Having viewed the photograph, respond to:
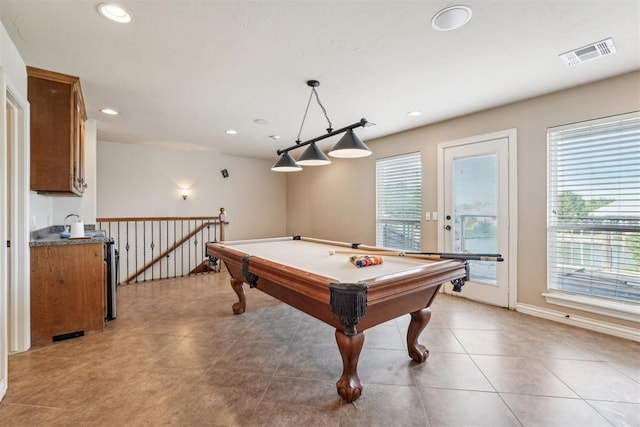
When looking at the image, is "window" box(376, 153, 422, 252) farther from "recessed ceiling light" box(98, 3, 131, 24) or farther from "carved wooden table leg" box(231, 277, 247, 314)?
"recessed ceiling light" box(98, 3, 131, 24)

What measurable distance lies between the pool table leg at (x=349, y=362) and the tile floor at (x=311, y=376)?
0.08 m

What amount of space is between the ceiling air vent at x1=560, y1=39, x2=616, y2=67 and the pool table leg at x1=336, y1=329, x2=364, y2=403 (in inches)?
108

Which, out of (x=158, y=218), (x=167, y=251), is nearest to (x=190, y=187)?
(x=158, y=218)

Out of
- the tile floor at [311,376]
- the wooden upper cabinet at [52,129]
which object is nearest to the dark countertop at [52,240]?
the wooden upper cabinet at [52,129]

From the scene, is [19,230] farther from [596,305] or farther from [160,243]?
[596,305]

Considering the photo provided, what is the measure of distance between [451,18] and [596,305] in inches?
117

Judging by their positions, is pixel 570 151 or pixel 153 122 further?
pixel 153 122

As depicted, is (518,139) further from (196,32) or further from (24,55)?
(24,55)

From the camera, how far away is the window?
A: 433cm

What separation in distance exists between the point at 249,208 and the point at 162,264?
7.02 feet

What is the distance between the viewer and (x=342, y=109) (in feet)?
11.3

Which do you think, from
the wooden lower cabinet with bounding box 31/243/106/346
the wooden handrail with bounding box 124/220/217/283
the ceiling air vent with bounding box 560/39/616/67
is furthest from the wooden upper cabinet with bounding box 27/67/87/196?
the ceiling air vent with bounding box 560/39/616/67

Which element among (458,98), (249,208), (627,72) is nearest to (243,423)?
(458,98)

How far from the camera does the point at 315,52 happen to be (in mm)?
2223
